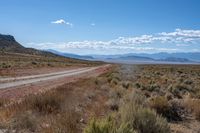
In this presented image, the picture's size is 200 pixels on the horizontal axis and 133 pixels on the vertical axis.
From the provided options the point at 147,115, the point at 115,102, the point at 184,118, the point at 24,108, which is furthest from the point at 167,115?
the point at 24,108

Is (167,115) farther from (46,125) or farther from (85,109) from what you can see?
(46,125)

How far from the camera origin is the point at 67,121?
8422 mm

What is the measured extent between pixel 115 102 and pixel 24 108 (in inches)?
167

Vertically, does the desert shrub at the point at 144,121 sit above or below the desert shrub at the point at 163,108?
above

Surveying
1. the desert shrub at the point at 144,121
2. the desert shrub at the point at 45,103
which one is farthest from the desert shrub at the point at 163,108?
the desert shrub at the point at 144,121

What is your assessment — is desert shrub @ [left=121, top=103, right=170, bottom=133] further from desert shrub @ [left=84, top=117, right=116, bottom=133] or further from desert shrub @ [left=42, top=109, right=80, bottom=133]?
desert shrub @ [left=84, top=117, right=116, bottom=133]

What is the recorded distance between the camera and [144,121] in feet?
28.7

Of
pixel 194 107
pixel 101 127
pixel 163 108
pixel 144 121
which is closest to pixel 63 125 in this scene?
pixel 101 127

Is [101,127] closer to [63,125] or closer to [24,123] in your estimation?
[63,125]

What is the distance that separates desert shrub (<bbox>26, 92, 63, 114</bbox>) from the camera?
34.7 feet

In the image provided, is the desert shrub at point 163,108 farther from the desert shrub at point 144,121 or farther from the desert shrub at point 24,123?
the desert shrub at point 24,123

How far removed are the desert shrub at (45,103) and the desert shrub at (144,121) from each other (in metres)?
2.57

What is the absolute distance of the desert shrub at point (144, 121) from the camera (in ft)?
28.2

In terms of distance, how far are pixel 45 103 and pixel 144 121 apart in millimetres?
3800
